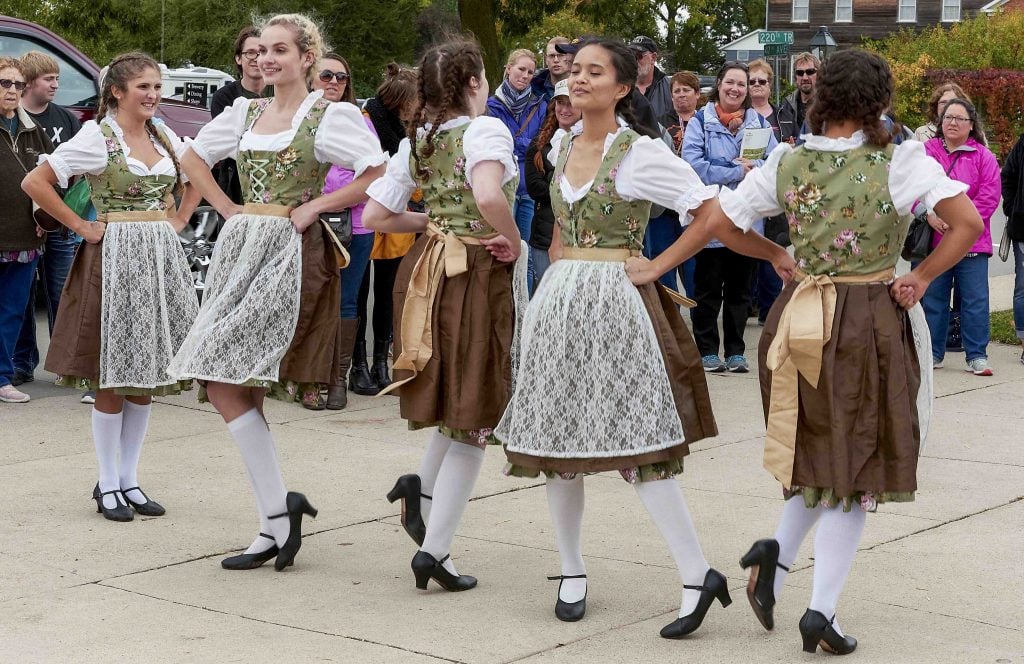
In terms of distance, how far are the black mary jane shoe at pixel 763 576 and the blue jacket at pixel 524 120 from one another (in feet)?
16.8

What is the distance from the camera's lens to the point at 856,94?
4219 millimetres

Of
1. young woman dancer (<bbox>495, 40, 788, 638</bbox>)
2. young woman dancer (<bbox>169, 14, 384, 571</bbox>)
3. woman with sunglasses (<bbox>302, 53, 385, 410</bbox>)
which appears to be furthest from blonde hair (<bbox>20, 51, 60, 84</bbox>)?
young woman dancer (<bbox>495, 40, 788, 638</bbox>)

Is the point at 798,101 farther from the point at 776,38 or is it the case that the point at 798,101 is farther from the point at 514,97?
the point at 776,38

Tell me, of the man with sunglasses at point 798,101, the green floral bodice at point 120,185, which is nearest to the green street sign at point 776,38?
the man with sunglasses at point 798,101

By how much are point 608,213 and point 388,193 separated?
98cm

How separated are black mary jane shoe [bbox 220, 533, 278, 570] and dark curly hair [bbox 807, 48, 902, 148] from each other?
97.9 inches

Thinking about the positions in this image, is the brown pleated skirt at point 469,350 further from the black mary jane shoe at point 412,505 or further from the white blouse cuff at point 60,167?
the white blouse cuff at point 60,167

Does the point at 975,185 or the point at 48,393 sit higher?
the point at 975,185

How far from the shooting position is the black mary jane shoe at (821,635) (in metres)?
4.21

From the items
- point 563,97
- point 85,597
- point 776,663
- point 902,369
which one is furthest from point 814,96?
point 563,97

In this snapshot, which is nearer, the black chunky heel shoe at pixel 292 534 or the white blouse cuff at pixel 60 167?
the black chunky heel shoe at pixel 292 534

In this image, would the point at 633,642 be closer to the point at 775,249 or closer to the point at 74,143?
the point at 775,249

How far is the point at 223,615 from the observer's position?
4.72m

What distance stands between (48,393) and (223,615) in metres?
4.57
